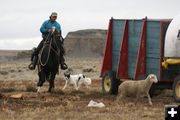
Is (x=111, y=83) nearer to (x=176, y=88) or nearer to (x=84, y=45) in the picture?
(x=176, y=88)

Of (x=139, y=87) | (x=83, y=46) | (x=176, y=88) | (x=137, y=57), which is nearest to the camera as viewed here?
(x=139, y=87)

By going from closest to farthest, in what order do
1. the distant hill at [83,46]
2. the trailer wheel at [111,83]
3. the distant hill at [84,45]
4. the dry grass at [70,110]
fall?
the dry grass at [70,110] → the trailer wheel at [111,83] → the distant hill at [83,46] → the distant hill at [84,45]

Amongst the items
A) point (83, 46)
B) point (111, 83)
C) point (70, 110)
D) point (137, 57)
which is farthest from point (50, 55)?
point (83, 46)

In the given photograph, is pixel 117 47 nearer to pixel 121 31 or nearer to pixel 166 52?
pixel 121 31

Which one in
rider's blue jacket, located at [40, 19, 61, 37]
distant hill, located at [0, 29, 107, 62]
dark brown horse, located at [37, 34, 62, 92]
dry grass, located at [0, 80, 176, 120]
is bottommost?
distant hill, located at [0, 29, 107, 62]

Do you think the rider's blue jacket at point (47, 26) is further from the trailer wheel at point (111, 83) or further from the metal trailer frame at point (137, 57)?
the trailer wheel at point (111, 83)

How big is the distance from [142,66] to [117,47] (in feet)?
7.27

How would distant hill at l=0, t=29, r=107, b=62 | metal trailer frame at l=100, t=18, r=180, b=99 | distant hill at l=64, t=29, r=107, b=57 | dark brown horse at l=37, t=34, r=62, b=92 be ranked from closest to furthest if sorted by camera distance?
metal trailer frame at l=100, t=18, r=180, b=99 < dark brown horse at l=37, t=34, r=62, b=92 < distant hill at l=0, t=29, r=107, b=62 < distant hill at l=64, t=29, r=107, b=57

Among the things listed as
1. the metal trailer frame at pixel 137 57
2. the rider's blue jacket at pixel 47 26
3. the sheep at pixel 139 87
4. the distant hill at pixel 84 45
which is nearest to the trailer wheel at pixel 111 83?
the metal trailer frame at pixel 137 57

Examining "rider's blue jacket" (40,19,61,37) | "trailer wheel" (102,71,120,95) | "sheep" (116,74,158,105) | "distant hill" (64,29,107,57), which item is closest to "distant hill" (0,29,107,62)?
"distant hill" (64,29,107,57)

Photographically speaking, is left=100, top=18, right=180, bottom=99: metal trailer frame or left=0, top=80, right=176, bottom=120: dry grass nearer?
left=0, top=80, right=176, bottom=120: dry grass

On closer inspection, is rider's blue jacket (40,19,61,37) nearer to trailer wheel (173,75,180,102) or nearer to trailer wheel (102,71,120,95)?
trailer wheel (102,71,120,95)

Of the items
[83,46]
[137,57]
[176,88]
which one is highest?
[137,57]

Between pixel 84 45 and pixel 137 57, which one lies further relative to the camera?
pixel 84 45
